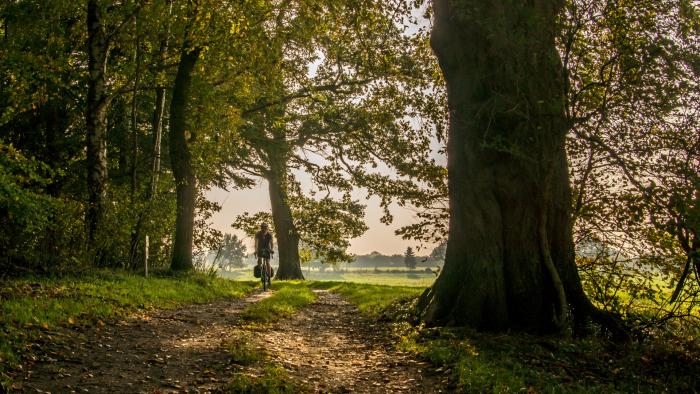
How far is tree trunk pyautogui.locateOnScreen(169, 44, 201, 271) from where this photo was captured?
19109mm

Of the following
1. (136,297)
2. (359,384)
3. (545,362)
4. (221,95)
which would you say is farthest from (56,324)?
(221,95)

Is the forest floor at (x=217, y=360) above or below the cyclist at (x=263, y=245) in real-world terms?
below

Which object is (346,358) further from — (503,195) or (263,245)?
(263,245)

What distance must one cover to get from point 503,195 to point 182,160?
42.7ft

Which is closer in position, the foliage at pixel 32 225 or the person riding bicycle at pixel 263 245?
the foliage at pixel 32 225

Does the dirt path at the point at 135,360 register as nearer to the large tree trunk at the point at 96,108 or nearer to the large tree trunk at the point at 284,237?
the large tree trunk at the point at 96,108

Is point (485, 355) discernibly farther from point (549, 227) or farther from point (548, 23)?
point (548, 23)

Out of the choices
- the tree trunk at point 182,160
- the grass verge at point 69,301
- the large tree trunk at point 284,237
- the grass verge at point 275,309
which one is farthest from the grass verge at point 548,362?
the large tree trunk at point 284,237

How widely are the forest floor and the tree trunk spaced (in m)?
8.24

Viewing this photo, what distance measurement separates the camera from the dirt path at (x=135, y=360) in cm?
598

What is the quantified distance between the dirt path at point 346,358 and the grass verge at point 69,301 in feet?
10.7

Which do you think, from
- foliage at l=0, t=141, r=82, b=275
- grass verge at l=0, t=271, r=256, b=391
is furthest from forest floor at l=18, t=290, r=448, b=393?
foliage at l=0, t=141, r=82, b=275

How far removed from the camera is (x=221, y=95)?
2094 cm

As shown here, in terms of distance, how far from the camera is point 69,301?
31.3 ft
